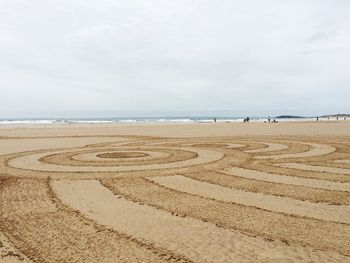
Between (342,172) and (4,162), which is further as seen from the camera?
(4,162)

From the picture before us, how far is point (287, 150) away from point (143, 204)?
16.1m

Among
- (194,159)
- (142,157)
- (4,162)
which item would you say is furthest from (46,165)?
(194,159)

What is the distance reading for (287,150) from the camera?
26.1 m

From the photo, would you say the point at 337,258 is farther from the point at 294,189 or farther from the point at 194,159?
the point at 194,159

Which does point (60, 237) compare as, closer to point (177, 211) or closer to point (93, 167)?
point (177, 211)

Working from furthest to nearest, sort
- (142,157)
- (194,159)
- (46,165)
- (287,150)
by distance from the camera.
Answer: (287,150), (142,157), (194,159), (46,165)

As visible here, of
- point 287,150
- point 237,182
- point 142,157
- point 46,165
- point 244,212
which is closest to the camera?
point 244,212

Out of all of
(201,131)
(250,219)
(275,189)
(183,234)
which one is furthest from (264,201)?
(201,131)

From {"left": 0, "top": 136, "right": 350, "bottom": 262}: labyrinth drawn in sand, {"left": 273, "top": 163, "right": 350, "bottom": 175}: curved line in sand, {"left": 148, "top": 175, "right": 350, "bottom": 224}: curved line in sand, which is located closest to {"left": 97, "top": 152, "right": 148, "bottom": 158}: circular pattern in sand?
{"left": 0, "top": 136, "right": 350, "bottom": 262}: labyrinth drawn in sand

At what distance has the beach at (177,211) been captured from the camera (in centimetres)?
841

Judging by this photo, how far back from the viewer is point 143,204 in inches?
490

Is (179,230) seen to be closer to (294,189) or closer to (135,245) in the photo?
(135,245)

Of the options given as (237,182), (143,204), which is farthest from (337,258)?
(237,182)

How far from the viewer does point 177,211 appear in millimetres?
11539
